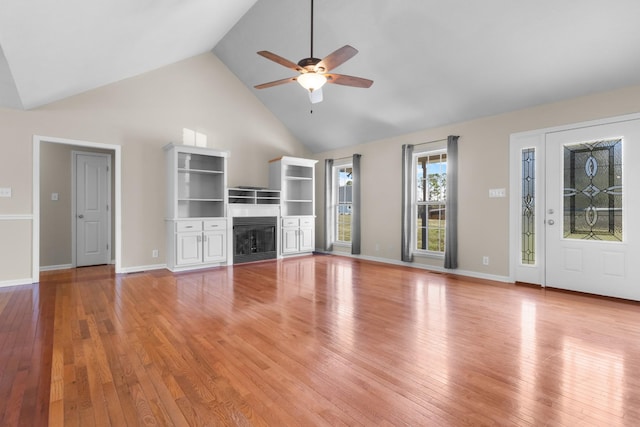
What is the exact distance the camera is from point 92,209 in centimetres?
597

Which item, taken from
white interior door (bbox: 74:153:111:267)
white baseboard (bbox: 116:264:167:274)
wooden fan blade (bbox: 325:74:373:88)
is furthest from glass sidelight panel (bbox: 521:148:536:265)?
white interior door (bbox: 74:153:111:267)

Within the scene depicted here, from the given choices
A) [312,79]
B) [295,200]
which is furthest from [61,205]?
[312,79]

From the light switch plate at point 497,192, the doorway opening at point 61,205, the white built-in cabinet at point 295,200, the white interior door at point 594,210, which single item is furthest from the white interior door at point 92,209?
the white interior door at point 594,210

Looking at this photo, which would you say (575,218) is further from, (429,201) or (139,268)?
(139,268)

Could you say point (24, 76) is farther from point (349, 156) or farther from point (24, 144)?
point (349, 156)

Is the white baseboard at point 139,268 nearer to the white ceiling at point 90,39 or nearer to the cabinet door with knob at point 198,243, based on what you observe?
the cabinet door with knob at point 198,243

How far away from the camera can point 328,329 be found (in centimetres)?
279

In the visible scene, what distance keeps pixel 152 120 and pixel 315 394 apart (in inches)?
216

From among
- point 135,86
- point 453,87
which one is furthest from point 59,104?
point 453,87

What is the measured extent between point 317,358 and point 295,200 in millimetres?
5197

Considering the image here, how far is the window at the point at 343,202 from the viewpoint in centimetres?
740

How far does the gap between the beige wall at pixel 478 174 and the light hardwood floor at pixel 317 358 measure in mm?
1123

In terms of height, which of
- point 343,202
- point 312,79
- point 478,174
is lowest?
point 343,202

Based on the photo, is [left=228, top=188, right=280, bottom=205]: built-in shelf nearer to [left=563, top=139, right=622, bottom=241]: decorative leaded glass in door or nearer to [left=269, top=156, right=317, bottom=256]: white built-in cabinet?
[left=269, top=156, right=317, bottom=256]: white built-in cabinet
